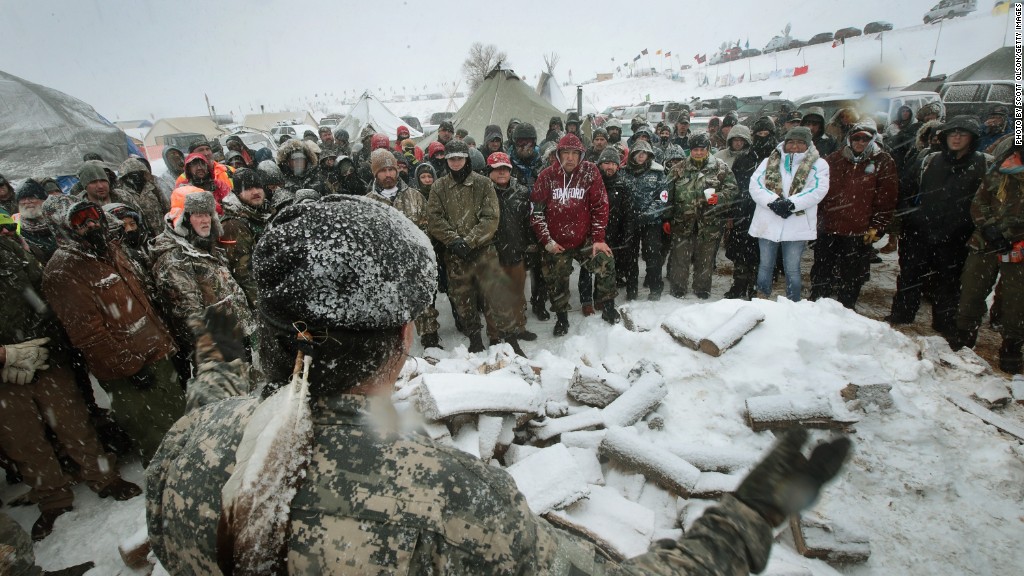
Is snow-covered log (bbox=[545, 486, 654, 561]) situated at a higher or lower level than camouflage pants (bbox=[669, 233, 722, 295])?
lower

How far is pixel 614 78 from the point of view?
63.1 meters

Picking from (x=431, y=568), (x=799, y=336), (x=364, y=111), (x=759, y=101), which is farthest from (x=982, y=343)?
(x=759, y=101)

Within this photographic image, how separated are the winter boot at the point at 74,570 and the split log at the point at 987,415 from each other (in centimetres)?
615

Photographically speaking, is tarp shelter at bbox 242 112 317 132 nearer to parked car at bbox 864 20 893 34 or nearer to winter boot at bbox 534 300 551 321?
winter boot at bbox 534 300 551 321

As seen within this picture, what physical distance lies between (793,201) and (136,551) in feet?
20.5

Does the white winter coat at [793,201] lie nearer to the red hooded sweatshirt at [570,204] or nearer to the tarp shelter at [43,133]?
the red hooded sweatshirt at [570,204]

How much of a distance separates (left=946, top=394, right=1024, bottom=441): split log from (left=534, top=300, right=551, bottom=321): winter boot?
3.95 metres

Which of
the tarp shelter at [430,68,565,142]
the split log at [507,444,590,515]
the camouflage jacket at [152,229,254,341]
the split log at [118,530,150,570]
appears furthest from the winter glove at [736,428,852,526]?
the tarp shelter at [430,68,565,142]

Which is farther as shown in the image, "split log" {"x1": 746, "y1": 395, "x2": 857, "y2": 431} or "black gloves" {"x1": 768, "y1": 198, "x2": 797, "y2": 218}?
"black gloves" {"x1": 768, "y1": 198, "x2": 797, "y2": 218}

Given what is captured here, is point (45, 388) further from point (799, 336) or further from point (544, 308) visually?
point (799, 336)

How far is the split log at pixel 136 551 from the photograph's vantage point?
268 centimetres

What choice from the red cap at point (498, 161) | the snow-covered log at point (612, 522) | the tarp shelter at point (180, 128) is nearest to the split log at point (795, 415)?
the snow-covered log at point (612, 522)

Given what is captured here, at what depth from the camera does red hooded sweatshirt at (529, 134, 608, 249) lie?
17.0 feet

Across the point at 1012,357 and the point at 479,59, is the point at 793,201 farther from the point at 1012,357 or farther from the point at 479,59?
the point at 479,59
